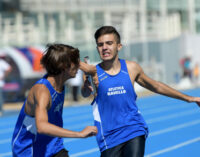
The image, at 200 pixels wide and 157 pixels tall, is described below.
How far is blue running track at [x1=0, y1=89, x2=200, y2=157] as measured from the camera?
320 inches

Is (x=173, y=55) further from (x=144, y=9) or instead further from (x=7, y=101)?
(x=7, y=101)

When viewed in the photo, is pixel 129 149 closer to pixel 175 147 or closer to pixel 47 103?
pixel 47 103

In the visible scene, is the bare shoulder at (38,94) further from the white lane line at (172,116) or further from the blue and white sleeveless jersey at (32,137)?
the white lane line at (172,116)

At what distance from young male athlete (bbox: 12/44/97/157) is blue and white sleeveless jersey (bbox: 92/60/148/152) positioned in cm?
79

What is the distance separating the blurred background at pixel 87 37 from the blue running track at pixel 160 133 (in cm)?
395

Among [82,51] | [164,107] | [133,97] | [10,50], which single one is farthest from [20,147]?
[82,51]

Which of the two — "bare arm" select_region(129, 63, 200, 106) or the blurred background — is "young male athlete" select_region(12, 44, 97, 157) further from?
the blurred background

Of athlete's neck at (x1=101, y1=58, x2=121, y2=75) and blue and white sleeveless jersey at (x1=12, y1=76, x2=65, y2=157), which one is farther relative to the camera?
athlete's neck at (x1=101, y1=58, x2=121, y2=75)

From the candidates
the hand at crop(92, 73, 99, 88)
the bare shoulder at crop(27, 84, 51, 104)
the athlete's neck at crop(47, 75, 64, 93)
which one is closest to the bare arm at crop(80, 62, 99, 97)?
the hand at crop(92, 73, 99, 88)

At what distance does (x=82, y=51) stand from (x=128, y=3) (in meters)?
13.3

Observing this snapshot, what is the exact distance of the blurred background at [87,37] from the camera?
65.4ft

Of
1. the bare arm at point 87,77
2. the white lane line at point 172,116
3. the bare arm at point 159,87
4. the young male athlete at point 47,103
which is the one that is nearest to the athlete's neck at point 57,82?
the young male athlete at point 47,103

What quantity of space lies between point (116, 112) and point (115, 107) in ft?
0.15

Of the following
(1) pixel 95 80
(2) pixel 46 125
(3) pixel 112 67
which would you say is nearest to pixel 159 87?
(3) pixel 112 67
